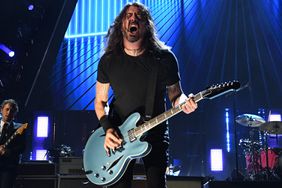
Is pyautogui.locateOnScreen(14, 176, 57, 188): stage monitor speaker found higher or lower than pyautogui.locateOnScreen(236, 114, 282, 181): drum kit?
lower

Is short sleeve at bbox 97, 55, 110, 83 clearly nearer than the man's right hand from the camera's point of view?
No

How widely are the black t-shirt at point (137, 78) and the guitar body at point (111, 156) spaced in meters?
0.11

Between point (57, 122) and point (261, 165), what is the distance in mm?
4442

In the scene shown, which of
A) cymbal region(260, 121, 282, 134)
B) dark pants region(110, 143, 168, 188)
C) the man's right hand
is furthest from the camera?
cymbal region(260, 121, 282, 134)

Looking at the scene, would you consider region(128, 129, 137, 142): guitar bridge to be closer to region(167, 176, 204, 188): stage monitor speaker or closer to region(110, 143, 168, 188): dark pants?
region(110, 143, 168, 188): dark pants

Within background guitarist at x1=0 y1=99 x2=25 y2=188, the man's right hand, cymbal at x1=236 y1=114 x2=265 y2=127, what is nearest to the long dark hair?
the man's right hand

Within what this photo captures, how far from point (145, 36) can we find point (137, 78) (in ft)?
1.32

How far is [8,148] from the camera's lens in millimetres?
5906

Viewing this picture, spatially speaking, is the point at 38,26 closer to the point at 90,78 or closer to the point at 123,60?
the point at 90,78

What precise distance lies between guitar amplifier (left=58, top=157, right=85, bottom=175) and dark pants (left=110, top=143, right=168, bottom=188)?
3437 mm

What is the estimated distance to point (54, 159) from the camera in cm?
696

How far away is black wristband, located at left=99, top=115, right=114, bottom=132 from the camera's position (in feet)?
9.12

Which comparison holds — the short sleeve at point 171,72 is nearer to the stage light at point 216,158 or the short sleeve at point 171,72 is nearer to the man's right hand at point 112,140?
the man's right hand at point 112,140

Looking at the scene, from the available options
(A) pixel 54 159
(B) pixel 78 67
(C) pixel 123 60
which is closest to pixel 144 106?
(C) pixel 123 60
